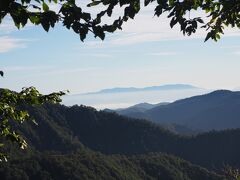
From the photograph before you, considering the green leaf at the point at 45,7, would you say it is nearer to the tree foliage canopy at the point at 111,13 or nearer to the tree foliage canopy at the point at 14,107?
the tree foliage canopy at the point at 111,13

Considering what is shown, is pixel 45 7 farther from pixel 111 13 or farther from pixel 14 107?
pixel 14 107

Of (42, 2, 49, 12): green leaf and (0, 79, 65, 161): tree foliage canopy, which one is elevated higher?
(42, 2, 49, 12): green leaf

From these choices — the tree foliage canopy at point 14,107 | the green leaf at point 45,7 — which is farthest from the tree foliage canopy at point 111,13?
the tree foliage canopy at point 14,107

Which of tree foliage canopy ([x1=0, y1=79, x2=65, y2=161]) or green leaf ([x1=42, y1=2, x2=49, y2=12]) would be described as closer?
green leaf ([x1=42, y1=2, x2=49, y2=12])

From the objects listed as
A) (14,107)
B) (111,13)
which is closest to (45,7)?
(111,13)

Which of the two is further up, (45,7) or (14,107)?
(45,7)

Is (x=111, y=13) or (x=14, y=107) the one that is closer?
(x=111, y=13)

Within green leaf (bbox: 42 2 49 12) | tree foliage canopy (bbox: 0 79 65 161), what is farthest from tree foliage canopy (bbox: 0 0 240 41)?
tree foliage canopy (bbox: 0 79 65 161)

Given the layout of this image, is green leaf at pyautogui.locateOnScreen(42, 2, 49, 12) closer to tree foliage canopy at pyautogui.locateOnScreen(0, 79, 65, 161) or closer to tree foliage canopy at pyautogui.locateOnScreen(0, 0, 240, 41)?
tree foliage canopy at pyautogui.locateOnScreen(0, 0, 240, 41)

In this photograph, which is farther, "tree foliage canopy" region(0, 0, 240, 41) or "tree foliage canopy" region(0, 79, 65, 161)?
"tree foliage canopy" region(0, 79, 65, 161)

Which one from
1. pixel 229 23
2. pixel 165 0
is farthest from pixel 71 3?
pixel 229 23

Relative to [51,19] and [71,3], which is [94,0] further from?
[51,19]

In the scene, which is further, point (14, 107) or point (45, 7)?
point (14, 107)

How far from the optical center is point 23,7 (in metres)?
7.72
